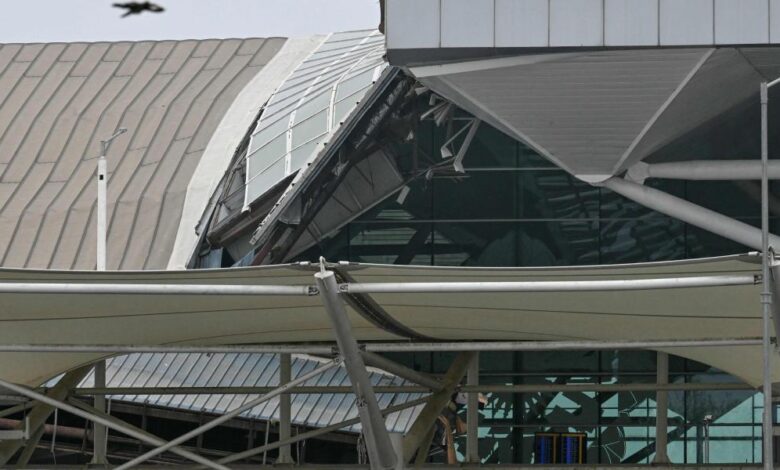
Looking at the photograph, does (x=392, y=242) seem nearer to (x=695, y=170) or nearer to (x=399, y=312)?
(x=695, y=170)

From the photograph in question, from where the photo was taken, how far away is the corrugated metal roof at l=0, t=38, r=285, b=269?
32562 millimetres

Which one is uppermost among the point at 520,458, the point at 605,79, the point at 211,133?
the point at 211,133

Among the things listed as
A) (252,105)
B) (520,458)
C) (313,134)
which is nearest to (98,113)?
(252,105)

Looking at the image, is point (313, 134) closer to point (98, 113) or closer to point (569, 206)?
point (569, 206)

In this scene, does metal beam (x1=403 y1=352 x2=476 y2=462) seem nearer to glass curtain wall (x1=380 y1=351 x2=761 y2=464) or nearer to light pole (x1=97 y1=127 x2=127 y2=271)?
glass curtain wall (x1=380 y1=351 x2=761 y2=464)

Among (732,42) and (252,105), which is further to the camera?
(252,105)

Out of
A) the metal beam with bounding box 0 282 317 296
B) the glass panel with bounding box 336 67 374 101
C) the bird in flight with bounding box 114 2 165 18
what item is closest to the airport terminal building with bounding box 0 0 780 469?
the metal beam with bounding box 0 282 317 296

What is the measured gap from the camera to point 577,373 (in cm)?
3145

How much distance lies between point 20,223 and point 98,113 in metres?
3.94

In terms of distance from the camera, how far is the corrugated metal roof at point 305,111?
95.5 feet

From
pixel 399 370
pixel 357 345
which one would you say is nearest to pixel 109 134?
pixel 399 370

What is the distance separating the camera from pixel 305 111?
102 ft

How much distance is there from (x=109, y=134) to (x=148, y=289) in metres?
19.1

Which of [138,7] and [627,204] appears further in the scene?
[627,204]
